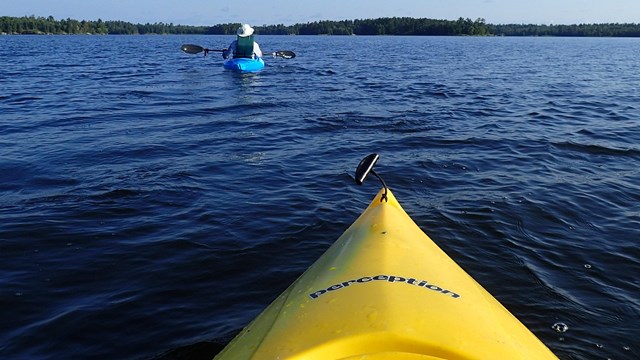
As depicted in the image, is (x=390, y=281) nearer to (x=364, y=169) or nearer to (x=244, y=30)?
(x=364, y=169)

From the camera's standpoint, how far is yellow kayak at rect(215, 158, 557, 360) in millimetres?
2568

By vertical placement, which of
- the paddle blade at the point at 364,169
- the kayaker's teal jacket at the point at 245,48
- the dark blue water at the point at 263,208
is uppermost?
the kayaker's teal jacket at the point at 245,48

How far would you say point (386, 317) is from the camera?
2752 millimetres

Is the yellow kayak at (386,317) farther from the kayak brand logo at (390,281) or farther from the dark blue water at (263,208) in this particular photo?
the dark blue water at (263,208)

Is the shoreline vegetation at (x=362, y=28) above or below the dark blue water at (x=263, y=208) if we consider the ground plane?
above

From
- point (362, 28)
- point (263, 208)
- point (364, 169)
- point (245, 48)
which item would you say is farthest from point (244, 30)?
point (362, 28)

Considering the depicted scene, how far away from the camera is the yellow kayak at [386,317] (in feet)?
8.43

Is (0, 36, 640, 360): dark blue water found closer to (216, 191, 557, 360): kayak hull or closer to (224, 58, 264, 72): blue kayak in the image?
(216, 191, 557, 360): kayak hull

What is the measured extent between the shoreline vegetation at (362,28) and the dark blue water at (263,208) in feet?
393

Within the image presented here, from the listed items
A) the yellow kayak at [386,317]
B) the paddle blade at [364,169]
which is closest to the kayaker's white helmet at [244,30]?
the paddle blade at [364,169]

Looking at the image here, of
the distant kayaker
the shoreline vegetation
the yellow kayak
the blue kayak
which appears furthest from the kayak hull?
the shoreline vegetation

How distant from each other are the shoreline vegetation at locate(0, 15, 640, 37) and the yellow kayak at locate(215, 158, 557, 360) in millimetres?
128802

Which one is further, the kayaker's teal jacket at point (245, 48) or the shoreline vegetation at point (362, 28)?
the shoreline vegetation at point (362, 28)

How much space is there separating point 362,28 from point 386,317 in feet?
485
